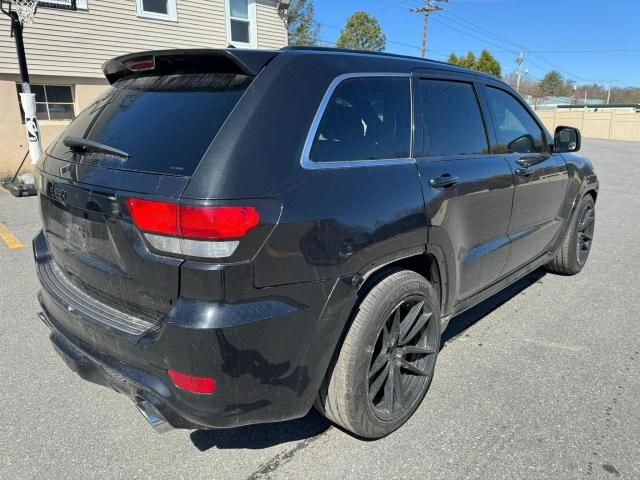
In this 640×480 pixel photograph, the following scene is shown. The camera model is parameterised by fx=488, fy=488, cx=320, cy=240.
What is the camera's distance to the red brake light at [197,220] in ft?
5.84

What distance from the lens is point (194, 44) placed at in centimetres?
1243

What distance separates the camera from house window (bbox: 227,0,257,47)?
1320 centimetres

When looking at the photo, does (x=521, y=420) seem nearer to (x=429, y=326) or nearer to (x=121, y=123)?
(x=429, y=326)

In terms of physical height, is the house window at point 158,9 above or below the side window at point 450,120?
above

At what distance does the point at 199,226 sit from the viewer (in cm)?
178

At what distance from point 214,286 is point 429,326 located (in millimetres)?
1459

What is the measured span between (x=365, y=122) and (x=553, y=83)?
355 ft

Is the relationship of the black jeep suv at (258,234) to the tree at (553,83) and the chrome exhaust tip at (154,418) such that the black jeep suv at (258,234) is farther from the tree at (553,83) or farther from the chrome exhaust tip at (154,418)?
the tree at (553,83)

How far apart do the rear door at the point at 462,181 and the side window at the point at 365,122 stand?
13 centimetres

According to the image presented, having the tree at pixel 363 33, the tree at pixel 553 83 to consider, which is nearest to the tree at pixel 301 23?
the tree at pixel 363 33

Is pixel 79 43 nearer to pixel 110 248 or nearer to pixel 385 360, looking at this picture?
pixel 110 248

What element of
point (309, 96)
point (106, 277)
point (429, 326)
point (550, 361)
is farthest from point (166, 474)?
point (550, 361)

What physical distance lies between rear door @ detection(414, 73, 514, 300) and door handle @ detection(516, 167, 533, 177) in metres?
0.15

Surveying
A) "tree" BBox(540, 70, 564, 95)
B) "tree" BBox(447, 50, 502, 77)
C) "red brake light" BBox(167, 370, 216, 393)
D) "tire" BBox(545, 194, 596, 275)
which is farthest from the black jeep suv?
"tree" BBox(540, 70, 564, 95)
